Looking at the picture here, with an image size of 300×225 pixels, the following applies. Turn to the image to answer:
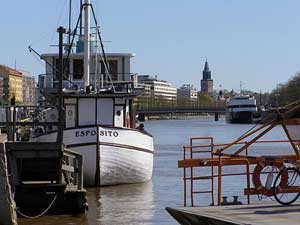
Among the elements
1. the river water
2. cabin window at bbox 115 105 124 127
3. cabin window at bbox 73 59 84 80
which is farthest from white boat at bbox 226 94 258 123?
cabin window at bbox 115 105 124 127

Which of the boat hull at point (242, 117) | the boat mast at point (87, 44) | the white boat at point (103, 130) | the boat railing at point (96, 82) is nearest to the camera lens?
the white boat at point (103, 130)

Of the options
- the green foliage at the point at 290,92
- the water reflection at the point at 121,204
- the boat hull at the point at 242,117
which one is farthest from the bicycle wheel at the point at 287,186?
the boat hull at the point at 242,117

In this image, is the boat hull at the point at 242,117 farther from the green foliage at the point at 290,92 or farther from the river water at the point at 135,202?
the river water at the point at 135,202

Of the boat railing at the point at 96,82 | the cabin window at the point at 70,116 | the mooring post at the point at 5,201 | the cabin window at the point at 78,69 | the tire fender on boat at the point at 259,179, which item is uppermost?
the cabin window at the point at 78,69

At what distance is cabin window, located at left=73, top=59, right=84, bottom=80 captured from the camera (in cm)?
3538

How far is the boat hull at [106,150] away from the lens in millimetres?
28219

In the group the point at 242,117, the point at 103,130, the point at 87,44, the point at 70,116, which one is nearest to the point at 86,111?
the point at 70,116

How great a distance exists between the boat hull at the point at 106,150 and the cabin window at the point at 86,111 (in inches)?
53.9

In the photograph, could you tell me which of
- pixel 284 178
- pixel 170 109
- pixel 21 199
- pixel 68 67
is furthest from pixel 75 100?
pixel 170 109

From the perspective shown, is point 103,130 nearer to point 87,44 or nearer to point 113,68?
point 87,44

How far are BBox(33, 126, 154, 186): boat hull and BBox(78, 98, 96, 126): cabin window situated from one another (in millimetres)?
1370

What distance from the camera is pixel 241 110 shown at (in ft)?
539

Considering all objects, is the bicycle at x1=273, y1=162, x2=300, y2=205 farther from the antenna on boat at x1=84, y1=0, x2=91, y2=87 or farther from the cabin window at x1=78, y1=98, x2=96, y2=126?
the antenna on boat at x1=84, y1=0, x2=91, y2=87

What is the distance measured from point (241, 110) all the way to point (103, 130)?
452 feet
